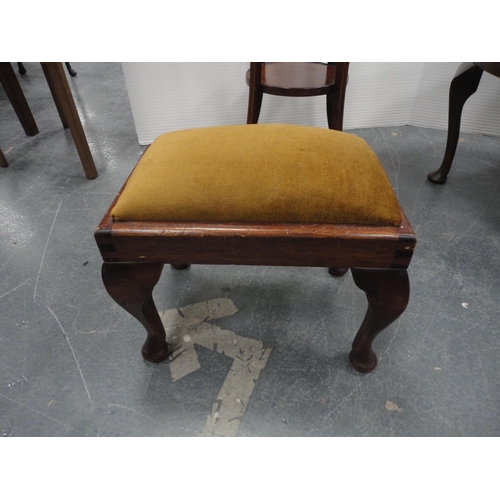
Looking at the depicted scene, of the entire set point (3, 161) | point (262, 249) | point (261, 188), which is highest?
point (261, 188)

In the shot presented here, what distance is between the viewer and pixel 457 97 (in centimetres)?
142

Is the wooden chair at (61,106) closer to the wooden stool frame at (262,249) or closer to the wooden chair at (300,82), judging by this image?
the wooden chair at (300,82)

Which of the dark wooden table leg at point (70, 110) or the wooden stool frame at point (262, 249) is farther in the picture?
the dark wooden table leg at point (70, 110)

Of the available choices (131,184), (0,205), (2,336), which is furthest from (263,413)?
(0,205)

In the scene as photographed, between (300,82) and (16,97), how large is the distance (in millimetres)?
1487

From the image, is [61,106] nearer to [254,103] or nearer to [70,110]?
[70,110]

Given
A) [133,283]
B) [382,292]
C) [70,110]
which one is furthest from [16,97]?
[382,292]

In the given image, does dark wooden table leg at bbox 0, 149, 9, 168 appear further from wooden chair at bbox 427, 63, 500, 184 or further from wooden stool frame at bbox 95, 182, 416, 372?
wooden chair at bbox 427, 63, 500, 184

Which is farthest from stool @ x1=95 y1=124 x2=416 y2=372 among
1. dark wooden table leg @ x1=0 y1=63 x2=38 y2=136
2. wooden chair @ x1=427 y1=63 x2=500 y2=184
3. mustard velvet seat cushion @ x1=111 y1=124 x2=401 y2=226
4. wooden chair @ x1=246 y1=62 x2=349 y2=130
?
dark wooden table leg @ x1=0 y1=63 x2=38 y2=136

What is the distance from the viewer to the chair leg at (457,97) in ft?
4.45

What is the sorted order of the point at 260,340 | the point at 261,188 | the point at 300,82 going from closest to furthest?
the point at 261,188 → the point at 260,340 → the point at 300,82

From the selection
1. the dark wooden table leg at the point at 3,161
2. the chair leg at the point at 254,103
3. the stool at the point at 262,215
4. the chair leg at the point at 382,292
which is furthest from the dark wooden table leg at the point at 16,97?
the chair leg at the point at 382,292

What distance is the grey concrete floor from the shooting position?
862 mm

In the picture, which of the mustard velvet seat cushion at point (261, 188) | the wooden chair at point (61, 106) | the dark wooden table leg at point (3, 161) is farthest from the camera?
the dark wooden table leg at point (3, 161)
